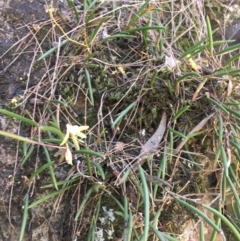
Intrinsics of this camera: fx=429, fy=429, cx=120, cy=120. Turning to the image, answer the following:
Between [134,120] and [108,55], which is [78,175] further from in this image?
[108,55]

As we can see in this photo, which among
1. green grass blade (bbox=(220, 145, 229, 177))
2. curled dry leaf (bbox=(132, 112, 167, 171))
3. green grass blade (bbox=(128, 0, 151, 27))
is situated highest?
green grass blade (bbox=(128, 0, 151, 27))

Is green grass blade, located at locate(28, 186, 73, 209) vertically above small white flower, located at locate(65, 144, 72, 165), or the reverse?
small white flower, located at locate(65, 144, 72, 165)

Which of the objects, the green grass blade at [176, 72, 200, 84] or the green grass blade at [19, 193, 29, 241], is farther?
the green grass blade at [176, 72, 200, 84]

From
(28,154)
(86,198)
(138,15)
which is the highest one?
(138,15)

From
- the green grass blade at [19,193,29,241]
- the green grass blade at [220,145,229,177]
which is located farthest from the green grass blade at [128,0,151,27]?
the green grass blade at [19,193,29,241]


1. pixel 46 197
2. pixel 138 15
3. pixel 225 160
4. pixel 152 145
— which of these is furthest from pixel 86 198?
pixel 138 15

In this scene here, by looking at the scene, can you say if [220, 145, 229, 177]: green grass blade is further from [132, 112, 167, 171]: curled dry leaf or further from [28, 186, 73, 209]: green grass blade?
[28, 186, 73, 209]: green grass blade

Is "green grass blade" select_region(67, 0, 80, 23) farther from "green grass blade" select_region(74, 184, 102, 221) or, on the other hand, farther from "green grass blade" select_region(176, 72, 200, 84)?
"green grass blade" select_region(74, 184, 102, 221)

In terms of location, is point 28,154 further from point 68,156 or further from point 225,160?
point 225,160
